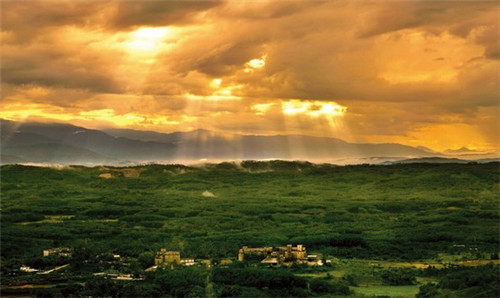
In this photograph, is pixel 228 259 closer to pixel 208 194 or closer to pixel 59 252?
pixel 59 252

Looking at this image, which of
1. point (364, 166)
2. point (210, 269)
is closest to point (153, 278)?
point (210, 269)

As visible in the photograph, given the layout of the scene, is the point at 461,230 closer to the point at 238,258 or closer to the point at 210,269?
the point at 238,258

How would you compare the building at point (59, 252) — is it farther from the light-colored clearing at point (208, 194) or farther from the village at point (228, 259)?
the light-colored clearing at point (208, 194)

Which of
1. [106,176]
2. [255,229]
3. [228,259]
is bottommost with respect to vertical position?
[228,259]

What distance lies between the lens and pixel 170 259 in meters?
59.8

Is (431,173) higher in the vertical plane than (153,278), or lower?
higher

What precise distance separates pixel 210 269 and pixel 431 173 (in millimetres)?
99485

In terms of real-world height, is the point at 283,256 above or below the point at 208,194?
below

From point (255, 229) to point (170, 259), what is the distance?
2593 centimetres

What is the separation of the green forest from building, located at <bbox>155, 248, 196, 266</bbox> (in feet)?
3.73

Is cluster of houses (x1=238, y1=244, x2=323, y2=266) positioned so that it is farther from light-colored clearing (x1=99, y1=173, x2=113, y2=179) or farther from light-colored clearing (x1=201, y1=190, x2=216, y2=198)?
light-colored clearing (x1=99, y1=173, x2=113, y2=179)

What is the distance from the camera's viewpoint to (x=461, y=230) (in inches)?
3150

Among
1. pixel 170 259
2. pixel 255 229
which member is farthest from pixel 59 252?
pixel 255 229

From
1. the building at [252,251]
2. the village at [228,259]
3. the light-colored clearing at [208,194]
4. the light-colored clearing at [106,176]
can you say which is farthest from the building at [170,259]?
the light-colored clearing at [106,176]
